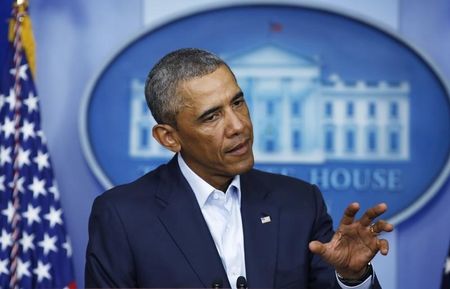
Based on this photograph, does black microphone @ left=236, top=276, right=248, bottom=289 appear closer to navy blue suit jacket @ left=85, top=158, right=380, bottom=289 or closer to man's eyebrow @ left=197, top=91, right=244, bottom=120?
navy blue suit jacket @ left=85, top=158, right=380, bottom=289

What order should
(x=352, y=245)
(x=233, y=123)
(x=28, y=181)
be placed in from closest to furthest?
(x=352, y=245) < (x=233, y=123) < (x=28, y=181)

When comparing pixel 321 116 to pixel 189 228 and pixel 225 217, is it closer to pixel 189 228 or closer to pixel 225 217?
pixel 225 217

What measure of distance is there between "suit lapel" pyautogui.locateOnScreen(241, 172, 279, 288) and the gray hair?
347 mm

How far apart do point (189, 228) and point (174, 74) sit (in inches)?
18.8

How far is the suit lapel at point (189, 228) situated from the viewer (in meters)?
2.42

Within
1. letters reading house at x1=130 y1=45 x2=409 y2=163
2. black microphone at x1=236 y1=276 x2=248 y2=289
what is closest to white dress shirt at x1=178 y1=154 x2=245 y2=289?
black microphone at x1=236 y1=276 x2=248 y2=289

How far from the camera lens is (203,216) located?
2539 millimetres

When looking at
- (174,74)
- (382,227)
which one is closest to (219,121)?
(174,74)

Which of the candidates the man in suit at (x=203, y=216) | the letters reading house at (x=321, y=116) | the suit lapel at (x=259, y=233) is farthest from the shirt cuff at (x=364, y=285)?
the letters reading house at (x=321, y=116)

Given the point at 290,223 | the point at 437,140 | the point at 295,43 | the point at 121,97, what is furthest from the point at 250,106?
the point at 290,223

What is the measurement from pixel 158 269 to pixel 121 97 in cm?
155

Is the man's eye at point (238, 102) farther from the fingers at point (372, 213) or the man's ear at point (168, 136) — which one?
the fingers at point (372, 213)

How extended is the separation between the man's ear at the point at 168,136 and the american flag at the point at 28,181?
4.06ft

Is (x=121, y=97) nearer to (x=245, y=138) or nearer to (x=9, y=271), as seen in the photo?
(x=9, y=271)
